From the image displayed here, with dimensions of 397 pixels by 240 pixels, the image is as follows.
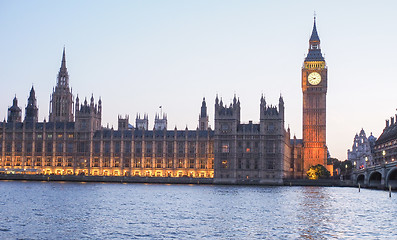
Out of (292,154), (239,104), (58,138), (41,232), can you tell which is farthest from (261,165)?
(41,232)

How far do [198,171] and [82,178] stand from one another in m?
32.4

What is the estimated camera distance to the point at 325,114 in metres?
187

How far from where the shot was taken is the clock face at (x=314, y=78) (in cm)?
19000

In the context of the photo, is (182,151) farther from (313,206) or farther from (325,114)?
(313,206)

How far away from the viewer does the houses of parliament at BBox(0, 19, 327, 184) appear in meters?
161

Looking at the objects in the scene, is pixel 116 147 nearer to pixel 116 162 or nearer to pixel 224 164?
A: pixel 116 162

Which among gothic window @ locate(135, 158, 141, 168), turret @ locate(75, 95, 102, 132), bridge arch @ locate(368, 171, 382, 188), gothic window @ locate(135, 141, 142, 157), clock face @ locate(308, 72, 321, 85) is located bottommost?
bridge arch @ locate(368, 171, 382, 188)

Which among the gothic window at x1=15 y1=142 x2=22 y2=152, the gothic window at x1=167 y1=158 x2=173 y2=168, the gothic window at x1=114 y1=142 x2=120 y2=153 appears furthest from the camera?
the gothic window at x1=15 y1=142 x2=22 y2=152

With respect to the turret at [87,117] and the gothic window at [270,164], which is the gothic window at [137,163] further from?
the gothic window at [270,164]

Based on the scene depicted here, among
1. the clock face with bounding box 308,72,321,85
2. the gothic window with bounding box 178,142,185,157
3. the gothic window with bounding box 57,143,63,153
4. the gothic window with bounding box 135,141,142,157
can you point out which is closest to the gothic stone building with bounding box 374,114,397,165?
the clock face with bounding box 308,72,321,85

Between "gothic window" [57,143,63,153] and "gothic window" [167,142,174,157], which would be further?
"gothic window" [57,143,63,153]

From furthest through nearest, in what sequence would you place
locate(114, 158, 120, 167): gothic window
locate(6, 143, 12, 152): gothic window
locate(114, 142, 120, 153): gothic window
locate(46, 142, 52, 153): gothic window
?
locate(6, 143, 12, 152): gothic window
locate(46, 142, 52, 153): gothic window
locate(114, 142, 120, 153): gothic window
locate(114, 158, 120, 167): gothic window

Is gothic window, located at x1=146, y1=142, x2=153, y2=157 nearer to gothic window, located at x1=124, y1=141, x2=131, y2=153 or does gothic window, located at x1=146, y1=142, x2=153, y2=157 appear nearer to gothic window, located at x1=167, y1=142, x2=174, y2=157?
gothic window, located at x1=167, y1=142, x2=174, y2=157

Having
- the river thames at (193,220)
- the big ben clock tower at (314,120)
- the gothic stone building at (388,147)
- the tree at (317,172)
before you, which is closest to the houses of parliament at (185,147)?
the big ben clock tower at (314,120)
